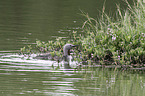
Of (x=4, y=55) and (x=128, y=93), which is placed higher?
(x=4, y=55)

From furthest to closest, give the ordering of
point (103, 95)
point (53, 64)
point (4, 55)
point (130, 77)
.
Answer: point (4, 55), point (53, 64), point (130, 77), point (103, 95)

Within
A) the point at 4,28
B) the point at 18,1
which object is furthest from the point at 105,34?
the point at 18,1

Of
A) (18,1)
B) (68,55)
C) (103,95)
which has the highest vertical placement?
(18,1)

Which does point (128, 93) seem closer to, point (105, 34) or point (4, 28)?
point (105, 34)

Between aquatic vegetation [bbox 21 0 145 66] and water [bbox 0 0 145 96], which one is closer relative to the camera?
water [bbox 0 0 145 96]

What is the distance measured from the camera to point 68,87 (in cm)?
1090

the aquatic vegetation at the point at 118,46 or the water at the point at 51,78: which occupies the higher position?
the aquatic vegetation at the point at 118,46

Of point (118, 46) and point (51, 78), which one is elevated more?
point (118, 46)

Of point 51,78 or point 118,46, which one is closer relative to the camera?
point 51,78

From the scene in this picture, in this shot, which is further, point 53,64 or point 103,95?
point 53,64

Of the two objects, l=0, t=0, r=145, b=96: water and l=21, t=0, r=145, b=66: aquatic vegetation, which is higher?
l=21, t=0, r=145, b=66: aquatic vegetation

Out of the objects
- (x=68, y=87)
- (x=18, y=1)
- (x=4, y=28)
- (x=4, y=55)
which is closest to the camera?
(x=68, y=87)

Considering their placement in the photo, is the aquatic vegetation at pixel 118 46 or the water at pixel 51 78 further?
the aquatic vegetation at pixel 118 46

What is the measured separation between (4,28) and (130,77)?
11.1m
